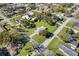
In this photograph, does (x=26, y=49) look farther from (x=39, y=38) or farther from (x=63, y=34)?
(x=63, y=34)

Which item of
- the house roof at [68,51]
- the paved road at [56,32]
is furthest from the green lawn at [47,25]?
the house roof at [68,51]

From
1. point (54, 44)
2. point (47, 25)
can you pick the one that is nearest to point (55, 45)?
point (54, 44)

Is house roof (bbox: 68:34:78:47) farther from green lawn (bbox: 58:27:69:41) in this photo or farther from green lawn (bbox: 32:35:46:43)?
green lawn (bbox: 32:35:46:43)

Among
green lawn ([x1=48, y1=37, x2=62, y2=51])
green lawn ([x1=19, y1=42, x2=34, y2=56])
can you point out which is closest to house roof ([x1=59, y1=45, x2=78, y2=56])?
green lawn ([x1=48, y1=37, x2=62, y2=51])

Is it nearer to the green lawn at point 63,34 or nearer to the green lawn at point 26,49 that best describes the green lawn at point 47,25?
the green lawn at point 63,34

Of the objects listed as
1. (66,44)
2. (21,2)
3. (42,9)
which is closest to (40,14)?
(42,9)

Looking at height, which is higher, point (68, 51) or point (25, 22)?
point (25, 22)

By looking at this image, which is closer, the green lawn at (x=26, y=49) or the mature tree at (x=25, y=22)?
the green lawn at (x=26, y=49)

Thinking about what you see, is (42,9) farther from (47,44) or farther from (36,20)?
(47,44)
